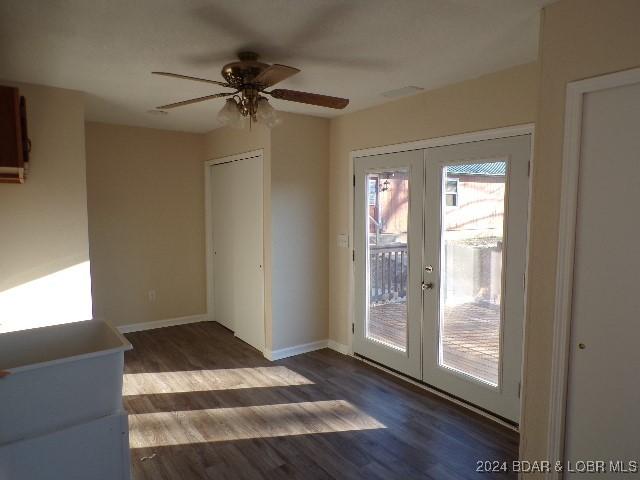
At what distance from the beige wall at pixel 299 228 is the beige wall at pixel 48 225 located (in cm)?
161

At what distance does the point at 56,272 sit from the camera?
318cm

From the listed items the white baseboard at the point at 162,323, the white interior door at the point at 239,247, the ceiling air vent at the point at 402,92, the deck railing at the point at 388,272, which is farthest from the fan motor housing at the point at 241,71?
the white baseboard at the point at 162,323

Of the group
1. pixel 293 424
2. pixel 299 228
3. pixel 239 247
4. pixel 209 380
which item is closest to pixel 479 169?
pixel 299 228

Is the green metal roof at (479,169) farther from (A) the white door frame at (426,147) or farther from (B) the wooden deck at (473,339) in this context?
(B) the wooden deck at (473,339)

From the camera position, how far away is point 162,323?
17.2 ft

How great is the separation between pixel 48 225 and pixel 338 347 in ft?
9.25

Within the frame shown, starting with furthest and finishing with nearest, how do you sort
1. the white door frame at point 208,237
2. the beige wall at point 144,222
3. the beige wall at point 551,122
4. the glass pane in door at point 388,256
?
the white door frame at point 208,237 → the beige wall at point 144,222 → the glass pane in door at point 388,256 → the beige wall at point 551,122

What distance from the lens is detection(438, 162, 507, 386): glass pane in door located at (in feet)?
9.91

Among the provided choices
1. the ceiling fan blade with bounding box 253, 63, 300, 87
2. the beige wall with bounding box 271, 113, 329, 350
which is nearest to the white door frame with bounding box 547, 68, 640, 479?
the ceiling fan blade with bounding box 253, 63, 300, 87

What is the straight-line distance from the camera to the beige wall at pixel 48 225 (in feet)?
9.92

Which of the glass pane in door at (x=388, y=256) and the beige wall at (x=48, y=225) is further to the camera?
the glass pane in door at (x=388, y=256)

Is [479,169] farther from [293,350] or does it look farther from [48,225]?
[48,225]

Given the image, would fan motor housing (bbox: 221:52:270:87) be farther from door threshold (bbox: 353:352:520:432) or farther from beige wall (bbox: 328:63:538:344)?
door threshold (bbox: 353:352:520:432)

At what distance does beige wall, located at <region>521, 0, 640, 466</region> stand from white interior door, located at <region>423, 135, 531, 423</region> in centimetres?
82
